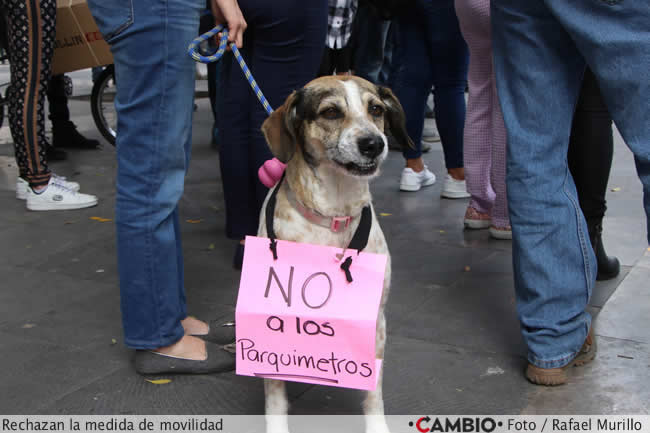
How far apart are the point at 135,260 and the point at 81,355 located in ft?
2.12

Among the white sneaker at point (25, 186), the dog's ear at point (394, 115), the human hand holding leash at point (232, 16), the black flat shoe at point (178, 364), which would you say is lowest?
the white sneaker at point (25, 186)

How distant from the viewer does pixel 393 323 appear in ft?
10.2

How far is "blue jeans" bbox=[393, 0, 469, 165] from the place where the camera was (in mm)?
4773

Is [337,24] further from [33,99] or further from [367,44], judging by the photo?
[367,44]

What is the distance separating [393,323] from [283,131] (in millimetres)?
1087

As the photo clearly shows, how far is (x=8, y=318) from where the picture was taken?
324 centimetres

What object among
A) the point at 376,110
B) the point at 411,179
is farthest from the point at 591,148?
the point at 411,179

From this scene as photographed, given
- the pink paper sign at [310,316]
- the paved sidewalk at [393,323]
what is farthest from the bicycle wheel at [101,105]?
the pink paper sign at [310,316]

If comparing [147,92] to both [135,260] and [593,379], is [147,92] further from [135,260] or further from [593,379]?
[593,379]

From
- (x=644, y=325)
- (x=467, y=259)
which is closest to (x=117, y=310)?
(x=467, y=259)

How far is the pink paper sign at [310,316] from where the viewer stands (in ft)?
7.06

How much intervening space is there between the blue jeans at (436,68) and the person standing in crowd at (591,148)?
1861 mm

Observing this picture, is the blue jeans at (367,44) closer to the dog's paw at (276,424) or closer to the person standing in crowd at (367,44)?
the person standing in crowd at (367,44)

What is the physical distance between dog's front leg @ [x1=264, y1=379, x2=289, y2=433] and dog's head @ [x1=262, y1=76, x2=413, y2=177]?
0.74 m
